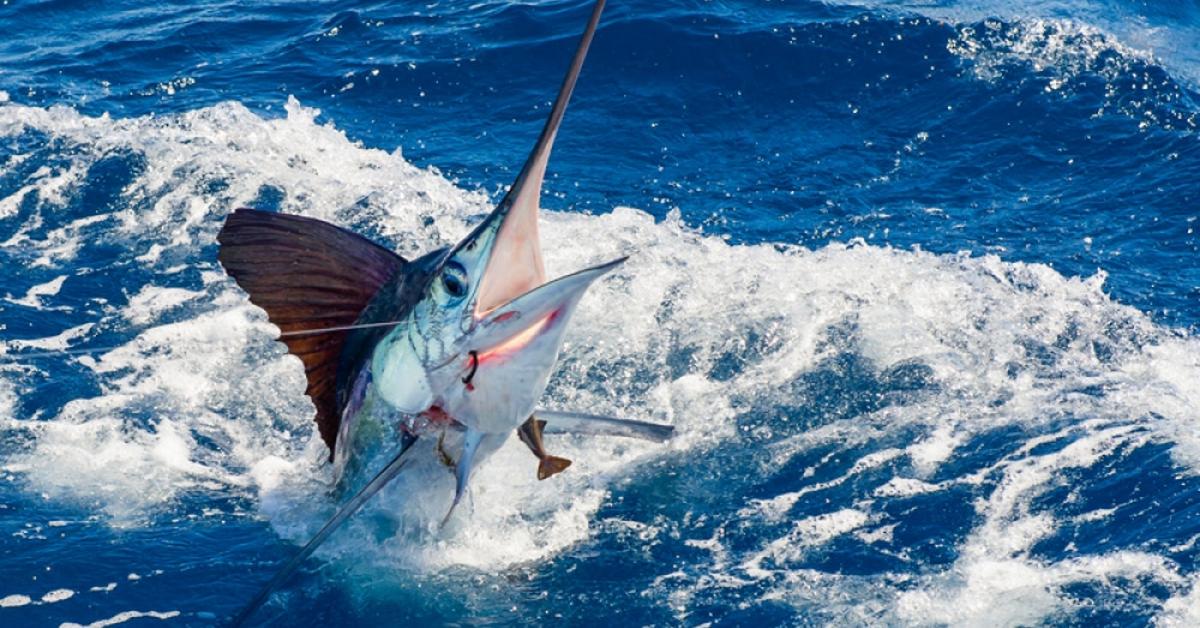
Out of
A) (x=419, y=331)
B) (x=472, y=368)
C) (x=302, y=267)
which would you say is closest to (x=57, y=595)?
(x=302, y=267)

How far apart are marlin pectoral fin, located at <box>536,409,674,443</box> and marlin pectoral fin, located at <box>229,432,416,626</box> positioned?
0.62 meters

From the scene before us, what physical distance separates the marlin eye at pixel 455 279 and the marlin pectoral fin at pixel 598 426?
3.30 feet

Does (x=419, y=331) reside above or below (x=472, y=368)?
above

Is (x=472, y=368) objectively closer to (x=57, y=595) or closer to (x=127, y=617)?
(x=127, y=617)

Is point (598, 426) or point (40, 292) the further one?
point (40, 292)

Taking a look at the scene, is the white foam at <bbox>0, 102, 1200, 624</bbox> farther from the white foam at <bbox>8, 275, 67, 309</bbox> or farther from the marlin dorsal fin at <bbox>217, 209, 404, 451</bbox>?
the marlin dorsal fin at <bbox>217, 209, 404, 451</bbox>

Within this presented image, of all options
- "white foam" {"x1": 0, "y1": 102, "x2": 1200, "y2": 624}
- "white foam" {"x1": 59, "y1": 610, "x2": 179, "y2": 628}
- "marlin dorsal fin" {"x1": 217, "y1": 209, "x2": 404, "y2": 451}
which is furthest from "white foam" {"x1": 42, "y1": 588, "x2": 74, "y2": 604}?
"marlin dorsal fin" {"x1": 217, "y1": 209, "x2": 404, "y2": 451}

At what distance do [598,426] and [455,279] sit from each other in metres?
1.39

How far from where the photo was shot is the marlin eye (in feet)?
17.0

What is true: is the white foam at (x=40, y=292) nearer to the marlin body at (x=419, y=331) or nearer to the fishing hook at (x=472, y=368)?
the marlin body at (x=419, y=331)

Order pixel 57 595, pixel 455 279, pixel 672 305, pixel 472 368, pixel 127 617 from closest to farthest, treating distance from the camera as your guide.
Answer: pixel 455 279, pixel 472 368, pixel 127 617, pixel 57 595, pixel 672 305

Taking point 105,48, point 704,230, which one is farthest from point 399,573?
point 105,48

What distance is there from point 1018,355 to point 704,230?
9.35 feet

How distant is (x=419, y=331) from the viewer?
18.0 ft
